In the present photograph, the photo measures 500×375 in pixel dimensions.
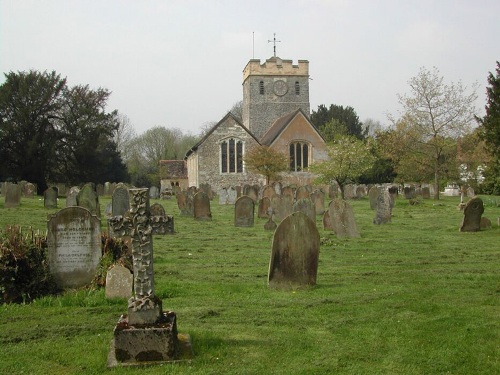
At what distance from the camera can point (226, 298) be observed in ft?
23.3

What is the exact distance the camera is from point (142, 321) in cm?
492

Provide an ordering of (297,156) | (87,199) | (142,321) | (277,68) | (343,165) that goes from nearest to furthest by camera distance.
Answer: (142,321) → (87,199) → (343,165) → (297,156) → (277,68)

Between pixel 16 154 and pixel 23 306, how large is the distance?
1294 inches

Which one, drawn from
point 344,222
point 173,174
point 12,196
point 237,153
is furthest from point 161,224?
point 173,174

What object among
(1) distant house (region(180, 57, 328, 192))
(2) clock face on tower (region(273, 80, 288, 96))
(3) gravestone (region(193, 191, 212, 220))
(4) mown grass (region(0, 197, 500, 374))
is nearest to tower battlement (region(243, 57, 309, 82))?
(2) clock face on tower (region(273, 80, 288, 96))

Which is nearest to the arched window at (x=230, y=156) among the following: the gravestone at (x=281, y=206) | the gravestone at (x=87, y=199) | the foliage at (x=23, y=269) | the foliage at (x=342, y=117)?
the foliage at (x=342, y=117)

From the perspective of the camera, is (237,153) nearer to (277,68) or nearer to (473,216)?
(277,68)

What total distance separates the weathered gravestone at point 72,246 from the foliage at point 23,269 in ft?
0.53

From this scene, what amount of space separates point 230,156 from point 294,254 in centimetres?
3639

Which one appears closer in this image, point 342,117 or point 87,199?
point 87,199

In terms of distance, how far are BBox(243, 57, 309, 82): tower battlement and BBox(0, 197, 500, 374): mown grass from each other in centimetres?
4411

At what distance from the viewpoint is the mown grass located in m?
4.82

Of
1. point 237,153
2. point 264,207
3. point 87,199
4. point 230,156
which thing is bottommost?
point 264,207

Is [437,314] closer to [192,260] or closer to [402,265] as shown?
[402,265]
